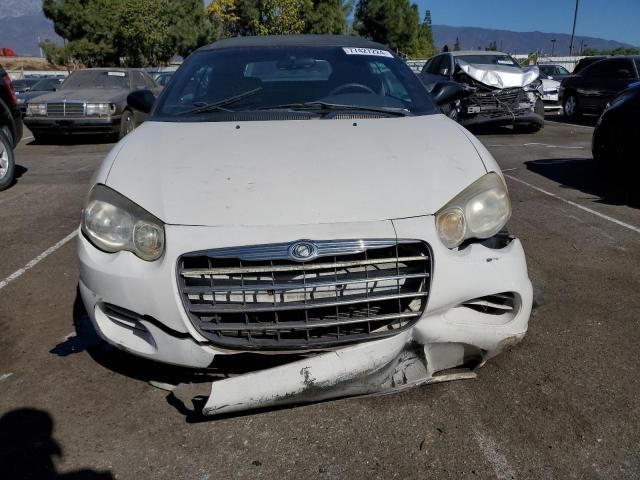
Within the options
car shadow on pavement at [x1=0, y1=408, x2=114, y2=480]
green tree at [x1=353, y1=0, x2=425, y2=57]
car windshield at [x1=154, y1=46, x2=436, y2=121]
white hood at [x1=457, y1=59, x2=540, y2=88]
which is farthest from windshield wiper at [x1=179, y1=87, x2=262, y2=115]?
green tree at [x1=353, y1=0, x2=425, y2=57]

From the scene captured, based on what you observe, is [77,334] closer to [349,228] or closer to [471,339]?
[349,228]

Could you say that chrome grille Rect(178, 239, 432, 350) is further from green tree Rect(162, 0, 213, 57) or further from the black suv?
green tree Rect(162, 0, 213, 57)

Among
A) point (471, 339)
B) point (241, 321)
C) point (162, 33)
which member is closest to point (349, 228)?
point (241, 321)

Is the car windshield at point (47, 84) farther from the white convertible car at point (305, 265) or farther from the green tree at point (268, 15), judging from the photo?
the green tree at point (268, 15)

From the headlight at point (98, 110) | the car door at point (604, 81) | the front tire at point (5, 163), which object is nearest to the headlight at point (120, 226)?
the front tire at point (5, 163)

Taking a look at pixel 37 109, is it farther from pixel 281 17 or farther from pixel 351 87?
pixel 281 17

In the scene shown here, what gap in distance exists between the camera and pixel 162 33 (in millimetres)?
40688

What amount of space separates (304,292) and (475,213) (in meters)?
0.83

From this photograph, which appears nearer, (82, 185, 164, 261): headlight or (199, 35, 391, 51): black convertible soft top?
(82, 185, 164, 261): headlight

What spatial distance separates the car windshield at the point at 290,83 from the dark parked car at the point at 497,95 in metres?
8.10

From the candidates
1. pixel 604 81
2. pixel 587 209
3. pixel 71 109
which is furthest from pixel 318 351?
pixel 604 81

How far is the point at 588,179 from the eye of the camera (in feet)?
25.2

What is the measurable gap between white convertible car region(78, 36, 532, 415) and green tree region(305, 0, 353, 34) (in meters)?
40.4

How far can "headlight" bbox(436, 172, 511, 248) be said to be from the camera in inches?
95.0
